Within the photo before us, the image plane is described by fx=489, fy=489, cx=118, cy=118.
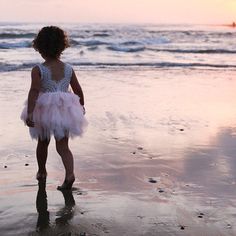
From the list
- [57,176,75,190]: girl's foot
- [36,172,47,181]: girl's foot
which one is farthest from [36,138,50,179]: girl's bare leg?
[57,176,75,190]: girl's foot

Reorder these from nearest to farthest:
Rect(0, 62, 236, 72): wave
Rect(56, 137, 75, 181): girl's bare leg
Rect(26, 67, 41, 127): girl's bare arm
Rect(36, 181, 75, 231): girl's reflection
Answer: Rect(36, 181, 75, 231): girl's reflection → Rect(26, 67, 41, 127): girl's bare arm → Rect(56, 137, 75, 181): girl's bare leg → Rect(0, 62, 236, 72): wave

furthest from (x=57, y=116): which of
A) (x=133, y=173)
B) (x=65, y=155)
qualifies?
(x=133, y=173)

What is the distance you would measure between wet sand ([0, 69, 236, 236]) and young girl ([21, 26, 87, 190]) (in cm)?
44

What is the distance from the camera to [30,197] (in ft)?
13.7

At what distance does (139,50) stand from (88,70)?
1066cm

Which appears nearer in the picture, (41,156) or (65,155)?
(65,155)

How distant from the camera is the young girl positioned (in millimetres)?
4328

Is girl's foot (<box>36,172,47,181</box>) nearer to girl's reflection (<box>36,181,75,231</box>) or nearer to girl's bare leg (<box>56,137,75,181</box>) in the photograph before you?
girl's reflection (<box>36,181,75,231</box>)

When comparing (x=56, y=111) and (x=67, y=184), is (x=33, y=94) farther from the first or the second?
(x=67, y=184)

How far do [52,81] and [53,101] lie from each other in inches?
7.6

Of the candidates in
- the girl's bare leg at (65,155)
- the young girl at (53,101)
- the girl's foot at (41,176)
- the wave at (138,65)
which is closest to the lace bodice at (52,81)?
the young girl at (53,101)

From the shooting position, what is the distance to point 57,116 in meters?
4.33

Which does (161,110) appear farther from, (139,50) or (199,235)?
(139,50)

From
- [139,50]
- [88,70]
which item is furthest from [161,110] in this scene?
[139,50]
